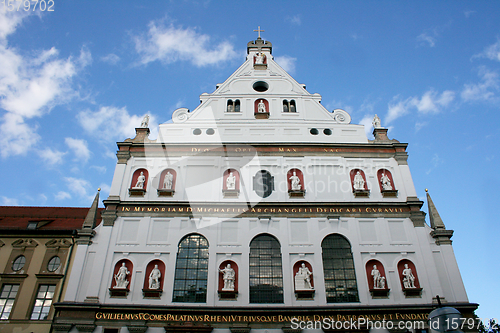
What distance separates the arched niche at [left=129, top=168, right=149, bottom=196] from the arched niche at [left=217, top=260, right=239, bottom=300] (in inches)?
259

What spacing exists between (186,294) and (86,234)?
6395 mm

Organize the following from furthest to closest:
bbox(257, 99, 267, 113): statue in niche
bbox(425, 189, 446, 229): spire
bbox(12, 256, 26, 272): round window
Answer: bbox(257, 99, 267, 113): statue in niche < bbox(12, 256, 26, 272): round window < bbox(425, 189, 446, 229): spire

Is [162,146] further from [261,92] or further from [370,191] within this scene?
[370,191]

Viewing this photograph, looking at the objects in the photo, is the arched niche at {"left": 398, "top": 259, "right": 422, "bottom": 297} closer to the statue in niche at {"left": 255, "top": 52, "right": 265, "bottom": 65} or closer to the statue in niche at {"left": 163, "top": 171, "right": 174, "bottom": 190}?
the statue in niche at {"left": 163, "top": 171, "right": 174, "bottom": 190}

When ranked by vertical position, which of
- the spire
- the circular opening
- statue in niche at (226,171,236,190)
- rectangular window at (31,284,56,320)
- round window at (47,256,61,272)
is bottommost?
rectangular window at (31,284,56,320)

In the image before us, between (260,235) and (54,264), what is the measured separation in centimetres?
1189

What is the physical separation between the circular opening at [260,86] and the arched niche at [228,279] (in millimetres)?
13589

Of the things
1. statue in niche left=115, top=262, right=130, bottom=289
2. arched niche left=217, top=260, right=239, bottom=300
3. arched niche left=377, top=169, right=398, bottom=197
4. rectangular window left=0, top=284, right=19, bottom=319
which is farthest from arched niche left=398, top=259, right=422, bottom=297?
rectangular window left=0, top=284, right=19, bottom=319

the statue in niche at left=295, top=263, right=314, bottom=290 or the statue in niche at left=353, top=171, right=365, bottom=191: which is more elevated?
the statue in niche at left=353, top=171, right=365, bottom=191

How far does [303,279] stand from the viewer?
18.9 meters

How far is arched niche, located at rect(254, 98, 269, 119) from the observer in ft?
83.0

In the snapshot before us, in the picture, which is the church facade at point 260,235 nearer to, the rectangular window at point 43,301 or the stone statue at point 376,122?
the stone statue at point 376,122

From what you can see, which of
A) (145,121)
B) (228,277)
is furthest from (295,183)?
(145,121)

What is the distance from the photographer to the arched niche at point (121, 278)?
728 inches
